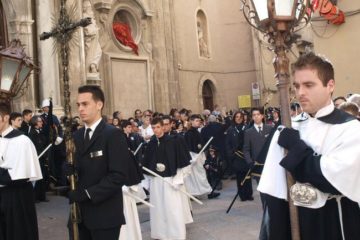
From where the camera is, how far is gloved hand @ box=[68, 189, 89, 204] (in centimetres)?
410

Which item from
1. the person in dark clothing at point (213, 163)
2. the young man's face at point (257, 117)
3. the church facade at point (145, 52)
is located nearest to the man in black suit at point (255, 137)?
the young man's face at point (257, 117)

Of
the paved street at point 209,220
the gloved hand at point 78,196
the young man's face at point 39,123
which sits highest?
the young man's face at point 39,123

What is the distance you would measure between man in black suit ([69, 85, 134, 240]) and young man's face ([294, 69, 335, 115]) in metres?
1.90

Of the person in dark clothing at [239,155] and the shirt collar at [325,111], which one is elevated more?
the shirt collar at [325,111]

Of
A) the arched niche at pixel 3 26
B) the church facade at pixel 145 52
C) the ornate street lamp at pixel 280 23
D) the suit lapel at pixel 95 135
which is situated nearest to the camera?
the ornate street lamp at pixel 280 23

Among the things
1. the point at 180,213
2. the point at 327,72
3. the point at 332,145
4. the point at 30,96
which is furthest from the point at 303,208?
the point at 30,96

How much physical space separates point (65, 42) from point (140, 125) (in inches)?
392

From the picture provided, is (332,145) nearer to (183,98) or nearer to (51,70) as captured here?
(51,70)

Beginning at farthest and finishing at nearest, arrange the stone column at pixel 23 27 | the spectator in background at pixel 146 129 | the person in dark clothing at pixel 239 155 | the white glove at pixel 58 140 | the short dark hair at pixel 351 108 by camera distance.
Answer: the stone column at pixel 23 27 → the spectator in background at pixel 146 129 → the white glove at pixel 58 140 → the person in dark clothing at pixel 239 155 → the short dark hair at pixel 351 108

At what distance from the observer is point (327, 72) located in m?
3.02

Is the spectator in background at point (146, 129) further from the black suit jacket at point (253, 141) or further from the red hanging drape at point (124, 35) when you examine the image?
the red hanging drape at point (124, 35)

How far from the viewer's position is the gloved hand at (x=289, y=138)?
3.00m

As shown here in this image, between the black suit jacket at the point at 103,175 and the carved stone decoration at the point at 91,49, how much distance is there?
43.8 feet

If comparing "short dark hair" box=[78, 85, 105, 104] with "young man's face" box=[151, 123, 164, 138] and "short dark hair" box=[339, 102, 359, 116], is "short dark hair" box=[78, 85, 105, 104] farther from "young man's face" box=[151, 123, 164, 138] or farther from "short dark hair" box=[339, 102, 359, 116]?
"young man's face" box=[151, 123, 164, 138]
